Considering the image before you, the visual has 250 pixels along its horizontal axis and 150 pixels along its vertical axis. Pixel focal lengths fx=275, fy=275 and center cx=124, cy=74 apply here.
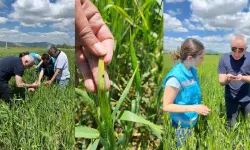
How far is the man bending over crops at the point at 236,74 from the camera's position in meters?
2.11

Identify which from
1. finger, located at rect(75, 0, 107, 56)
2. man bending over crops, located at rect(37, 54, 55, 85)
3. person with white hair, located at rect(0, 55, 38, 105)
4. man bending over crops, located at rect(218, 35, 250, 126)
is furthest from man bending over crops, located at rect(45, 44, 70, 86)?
finger, located at rect(75, 0, 107, 56)

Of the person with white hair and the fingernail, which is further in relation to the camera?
the person with white hair

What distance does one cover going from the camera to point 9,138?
2080 mm

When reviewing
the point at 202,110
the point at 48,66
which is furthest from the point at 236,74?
the point at 48,66

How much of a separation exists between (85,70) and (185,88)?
17.6 inches

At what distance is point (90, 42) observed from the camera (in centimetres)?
47

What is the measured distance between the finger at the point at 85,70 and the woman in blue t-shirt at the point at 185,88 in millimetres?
337

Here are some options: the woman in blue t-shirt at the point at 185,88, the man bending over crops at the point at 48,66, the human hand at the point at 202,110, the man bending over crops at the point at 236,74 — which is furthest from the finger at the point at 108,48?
the man bending over crops at the point at 48,66

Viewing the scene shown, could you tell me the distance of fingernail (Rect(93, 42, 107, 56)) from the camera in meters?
0.46

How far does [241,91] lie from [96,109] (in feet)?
6.96

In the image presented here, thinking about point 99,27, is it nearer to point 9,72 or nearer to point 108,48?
point 108,48

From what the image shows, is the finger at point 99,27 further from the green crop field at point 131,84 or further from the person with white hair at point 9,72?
the person with white hair at point 9,72

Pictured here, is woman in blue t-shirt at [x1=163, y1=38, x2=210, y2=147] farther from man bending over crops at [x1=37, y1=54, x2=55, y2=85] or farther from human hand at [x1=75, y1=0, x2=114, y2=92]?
man bending over crops at [x1=37, y1=54, x2=55, y2=85]

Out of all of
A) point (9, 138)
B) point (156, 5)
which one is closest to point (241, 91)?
point (9, 138)
